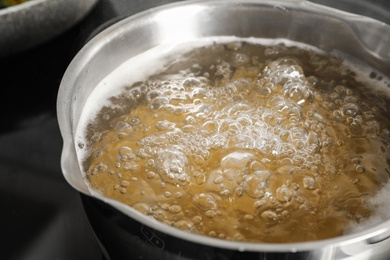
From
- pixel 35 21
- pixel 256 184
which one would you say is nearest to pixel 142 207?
pixel 256 184

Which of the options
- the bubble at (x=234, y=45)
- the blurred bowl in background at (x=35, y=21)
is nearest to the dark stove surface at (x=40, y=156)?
the blurred bowl in background at (x=35, y=21)

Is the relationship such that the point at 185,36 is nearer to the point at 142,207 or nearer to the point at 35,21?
the point at 35,21

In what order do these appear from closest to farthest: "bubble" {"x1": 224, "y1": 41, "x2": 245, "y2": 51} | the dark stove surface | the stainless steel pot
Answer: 1. the stainless steel pot
2. the dark stove surface
3. "bubble" {"x1": 224, "y1": 41, "x2": 245, "y2": 51}

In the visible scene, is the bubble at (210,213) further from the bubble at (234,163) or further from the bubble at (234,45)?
the bubble at (234,45)

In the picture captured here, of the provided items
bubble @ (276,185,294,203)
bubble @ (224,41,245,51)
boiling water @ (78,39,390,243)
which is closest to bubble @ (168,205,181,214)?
boiling water @ (78,39,390,243)

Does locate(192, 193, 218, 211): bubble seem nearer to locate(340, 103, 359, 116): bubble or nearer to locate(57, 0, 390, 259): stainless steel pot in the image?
locate(57, 0, 390, 259): stainless steel pot
